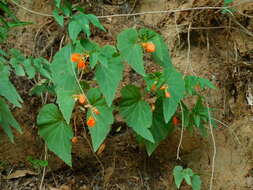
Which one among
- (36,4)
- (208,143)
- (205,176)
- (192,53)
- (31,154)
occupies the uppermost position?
(36,4)

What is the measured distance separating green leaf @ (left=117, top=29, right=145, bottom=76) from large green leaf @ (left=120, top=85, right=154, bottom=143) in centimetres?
21

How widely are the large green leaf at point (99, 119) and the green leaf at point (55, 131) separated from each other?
0.15 metres

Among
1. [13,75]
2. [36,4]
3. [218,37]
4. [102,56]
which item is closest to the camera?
[102,56]

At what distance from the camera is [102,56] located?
1.34 metres

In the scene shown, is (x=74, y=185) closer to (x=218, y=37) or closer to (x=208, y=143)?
(x=208, y=143)

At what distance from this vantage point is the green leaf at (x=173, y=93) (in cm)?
142

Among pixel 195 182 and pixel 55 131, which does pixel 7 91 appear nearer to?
pixel 55 131

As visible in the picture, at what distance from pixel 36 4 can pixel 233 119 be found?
1287mm

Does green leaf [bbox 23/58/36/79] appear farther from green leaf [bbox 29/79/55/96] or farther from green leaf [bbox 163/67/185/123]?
green leaf [bbox 163/67/185/123]

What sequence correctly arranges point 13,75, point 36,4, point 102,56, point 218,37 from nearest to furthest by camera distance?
point 102,56, point 13,75, point 36,4, point 218,37

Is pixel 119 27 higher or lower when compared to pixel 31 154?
higher

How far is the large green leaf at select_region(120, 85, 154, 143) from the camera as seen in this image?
4.71ft

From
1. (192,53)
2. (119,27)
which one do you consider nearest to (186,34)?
(192,53)

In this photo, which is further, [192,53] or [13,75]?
[192,53]
